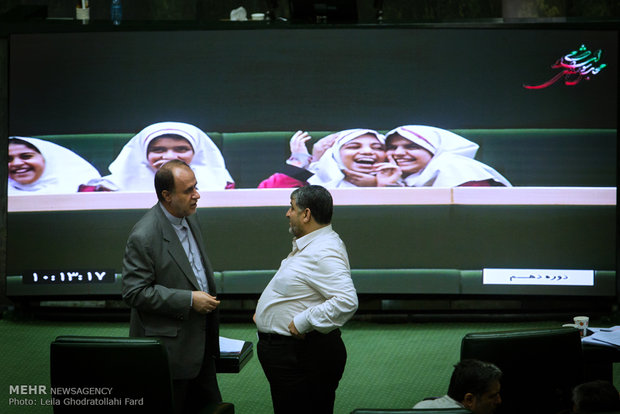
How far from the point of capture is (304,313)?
10.1 ft

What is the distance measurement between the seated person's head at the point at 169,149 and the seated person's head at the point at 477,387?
3896 millimetres

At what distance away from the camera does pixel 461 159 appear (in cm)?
616

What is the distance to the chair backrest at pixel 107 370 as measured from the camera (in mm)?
2750

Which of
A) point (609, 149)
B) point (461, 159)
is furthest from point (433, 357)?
point (609, 149)

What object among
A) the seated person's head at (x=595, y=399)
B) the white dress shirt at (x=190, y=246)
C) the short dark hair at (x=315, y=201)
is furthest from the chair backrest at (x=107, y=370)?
the seated person's head at (x=595, y=399)

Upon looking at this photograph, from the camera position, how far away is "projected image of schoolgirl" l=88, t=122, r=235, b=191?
623cm

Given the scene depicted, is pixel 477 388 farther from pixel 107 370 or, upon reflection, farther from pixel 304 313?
pixel 107 370

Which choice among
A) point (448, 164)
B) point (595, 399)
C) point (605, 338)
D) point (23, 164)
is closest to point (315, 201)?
point (595, 399)

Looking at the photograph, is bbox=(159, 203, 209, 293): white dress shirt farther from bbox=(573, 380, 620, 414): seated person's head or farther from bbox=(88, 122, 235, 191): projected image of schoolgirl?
bbox=(88, 122, 235, 191): projected image of schoolgirl

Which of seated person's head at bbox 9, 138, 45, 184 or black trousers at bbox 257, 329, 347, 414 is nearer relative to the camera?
black trousers at bbox 257, 329, 347, 414

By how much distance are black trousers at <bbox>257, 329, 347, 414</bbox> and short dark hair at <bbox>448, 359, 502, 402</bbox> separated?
587 millimetres

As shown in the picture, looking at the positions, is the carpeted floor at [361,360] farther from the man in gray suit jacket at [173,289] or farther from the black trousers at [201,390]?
the man in gray suit jacket at [173,289]

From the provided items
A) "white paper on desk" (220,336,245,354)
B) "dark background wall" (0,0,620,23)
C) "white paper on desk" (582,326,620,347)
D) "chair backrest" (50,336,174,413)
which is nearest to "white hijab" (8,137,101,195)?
"dark background wall" (0,0,620,23)

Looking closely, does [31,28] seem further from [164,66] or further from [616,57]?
[616,57]
